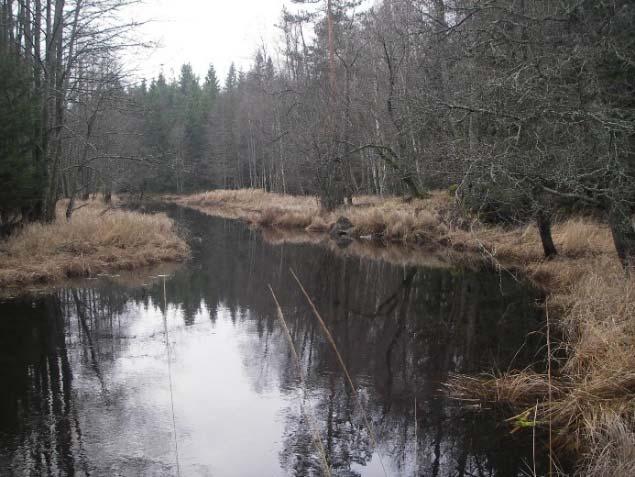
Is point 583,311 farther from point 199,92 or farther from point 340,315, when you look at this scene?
point 199,92

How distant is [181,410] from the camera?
5594 millimetres

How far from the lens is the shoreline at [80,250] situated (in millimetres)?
10781

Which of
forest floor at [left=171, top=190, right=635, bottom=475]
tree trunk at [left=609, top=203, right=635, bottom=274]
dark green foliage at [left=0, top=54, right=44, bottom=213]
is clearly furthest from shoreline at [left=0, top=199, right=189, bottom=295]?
tree trunk at [left=609, top=203, right=635, bottom=274]

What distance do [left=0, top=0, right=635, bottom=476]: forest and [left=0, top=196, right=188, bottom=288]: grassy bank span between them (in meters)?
0.35

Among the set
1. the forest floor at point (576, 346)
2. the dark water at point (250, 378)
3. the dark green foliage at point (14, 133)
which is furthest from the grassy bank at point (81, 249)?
the forest floor at point (576, 346)

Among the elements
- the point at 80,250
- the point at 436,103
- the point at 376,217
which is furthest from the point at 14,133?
the point at 376,217

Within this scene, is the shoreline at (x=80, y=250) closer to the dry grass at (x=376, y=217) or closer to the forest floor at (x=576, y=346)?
the dry grass at (x=376, y=217)

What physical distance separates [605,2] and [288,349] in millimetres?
6095

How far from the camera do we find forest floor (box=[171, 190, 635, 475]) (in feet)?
14.3

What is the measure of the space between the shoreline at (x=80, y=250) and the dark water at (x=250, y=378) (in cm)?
84

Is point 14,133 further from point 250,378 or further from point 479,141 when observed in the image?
point 479,141

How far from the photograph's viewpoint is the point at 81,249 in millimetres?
12711

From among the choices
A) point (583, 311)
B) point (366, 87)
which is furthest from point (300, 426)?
point (366, 87)

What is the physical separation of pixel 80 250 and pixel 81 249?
52 millimetres
